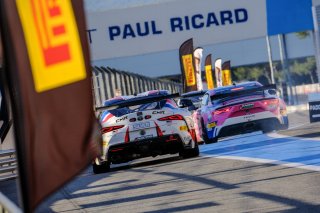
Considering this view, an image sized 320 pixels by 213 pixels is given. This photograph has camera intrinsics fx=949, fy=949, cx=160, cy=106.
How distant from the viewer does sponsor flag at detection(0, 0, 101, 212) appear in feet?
13.9

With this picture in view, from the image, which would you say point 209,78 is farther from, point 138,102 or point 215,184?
point 215,184

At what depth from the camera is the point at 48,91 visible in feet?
14.5

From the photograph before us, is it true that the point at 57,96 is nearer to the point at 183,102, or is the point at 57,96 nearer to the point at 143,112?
the point at 143,112

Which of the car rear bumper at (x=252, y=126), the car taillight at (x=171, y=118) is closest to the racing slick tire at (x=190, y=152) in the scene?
the car taillight at (x=171, y=118)

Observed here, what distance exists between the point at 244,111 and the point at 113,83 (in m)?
13.2

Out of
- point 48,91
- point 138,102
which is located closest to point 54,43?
point 48,91

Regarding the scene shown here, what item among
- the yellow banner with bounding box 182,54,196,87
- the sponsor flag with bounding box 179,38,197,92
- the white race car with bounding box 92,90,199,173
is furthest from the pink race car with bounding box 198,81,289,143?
the yellow banner with bounding box 182,54,196,87

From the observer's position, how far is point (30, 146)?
14.1 feet

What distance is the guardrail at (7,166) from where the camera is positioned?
1872 centimetres

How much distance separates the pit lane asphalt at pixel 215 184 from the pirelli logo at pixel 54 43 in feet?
13.2

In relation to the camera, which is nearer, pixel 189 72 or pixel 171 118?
pixel 171 118

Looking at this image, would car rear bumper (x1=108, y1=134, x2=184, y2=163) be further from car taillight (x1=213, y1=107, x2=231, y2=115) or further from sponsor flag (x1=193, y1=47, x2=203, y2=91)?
sponsor flag (x1=193, y1=47, x2=203, y2=91)

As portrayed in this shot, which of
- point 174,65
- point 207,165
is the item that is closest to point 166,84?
point 174,65

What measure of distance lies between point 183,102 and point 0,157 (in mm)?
4220
